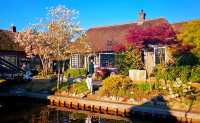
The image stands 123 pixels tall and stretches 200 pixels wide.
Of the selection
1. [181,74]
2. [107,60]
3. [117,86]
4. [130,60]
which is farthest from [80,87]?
[107,60]

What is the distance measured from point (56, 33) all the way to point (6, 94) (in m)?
7.74

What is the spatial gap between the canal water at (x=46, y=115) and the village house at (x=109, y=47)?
13.0m

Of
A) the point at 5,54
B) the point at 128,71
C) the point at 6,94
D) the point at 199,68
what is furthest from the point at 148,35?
the point at 5,54

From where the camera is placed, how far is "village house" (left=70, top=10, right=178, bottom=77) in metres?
36.6

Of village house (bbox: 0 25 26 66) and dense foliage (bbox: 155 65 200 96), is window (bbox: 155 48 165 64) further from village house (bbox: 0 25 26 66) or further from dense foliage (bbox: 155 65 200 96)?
village house (bbox: 0 25 26 66)

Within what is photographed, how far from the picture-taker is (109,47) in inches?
1633

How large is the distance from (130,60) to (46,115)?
11168 millimetres

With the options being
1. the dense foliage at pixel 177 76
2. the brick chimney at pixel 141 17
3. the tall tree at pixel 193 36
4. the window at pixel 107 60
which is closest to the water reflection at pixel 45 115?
the dense foliage at pixel 177 76

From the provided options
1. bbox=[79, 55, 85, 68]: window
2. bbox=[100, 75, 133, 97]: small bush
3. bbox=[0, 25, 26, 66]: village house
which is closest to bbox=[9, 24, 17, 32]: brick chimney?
bbox=[0, 25, 26, 66]: village house

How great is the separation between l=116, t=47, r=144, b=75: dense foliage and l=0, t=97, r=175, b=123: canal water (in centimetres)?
845

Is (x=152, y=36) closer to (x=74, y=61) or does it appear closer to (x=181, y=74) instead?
(x=181, y=74)

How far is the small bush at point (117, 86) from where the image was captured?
27.3 metres

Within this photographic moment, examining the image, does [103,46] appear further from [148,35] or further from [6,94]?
[6,94]

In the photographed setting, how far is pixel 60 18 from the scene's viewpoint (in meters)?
34.5
